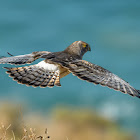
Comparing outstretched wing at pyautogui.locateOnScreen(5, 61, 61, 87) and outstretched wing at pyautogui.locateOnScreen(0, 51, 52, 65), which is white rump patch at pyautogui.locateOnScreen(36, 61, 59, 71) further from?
outstretched wing at pyautogui.locateOnScreen(0, 51, 52, 65)

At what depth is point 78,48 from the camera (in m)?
7.14

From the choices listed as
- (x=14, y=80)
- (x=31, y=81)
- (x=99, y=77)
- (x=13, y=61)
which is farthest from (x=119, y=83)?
(x=13, y=61)

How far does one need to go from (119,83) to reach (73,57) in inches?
55.6

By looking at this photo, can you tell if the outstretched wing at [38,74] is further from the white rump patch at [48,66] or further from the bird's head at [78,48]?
the bird's head at [78,48]

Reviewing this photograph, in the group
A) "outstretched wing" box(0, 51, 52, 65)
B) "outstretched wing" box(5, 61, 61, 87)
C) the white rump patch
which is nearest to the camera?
"outstretched wing" box(5, 61, 61, 87)

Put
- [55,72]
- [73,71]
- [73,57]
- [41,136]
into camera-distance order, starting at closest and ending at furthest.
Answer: [41,136] → [73,71] → [55,72] → [73,57]

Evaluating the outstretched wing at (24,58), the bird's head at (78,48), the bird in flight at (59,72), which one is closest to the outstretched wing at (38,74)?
the bird in flight at (59,72)

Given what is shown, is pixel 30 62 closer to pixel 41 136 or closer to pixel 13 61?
pixel 13 61

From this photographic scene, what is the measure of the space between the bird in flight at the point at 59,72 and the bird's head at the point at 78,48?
0.72ft

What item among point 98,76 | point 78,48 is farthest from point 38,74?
point 78,48

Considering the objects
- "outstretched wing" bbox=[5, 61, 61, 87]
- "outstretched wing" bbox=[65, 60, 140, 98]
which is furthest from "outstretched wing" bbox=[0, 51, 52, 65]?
"outstretched wing" bbox=[65, 60, 140, 98]

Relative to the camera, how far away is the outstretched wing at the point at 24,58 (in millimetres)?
6723

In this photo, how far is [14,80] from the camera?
18.8 feet

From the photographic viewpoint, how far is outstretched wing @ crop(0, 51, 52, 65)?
22.1 ft
